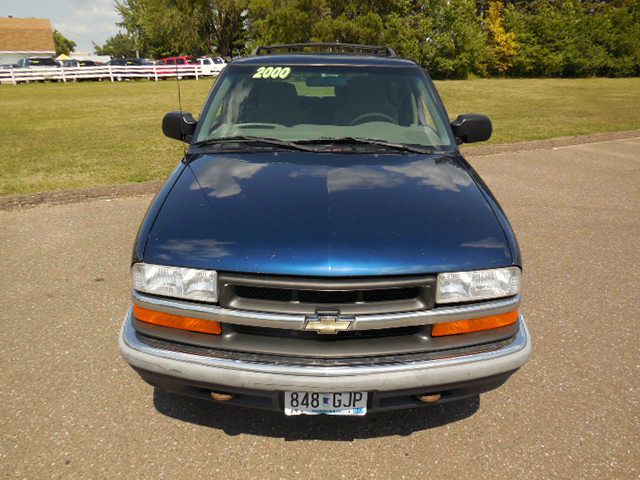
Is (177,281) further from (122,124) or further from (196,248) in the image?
(122,124)

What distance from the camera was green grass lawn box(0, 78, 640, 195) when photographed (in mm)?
7504

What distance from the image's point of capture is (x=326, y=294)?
1989 millimetres

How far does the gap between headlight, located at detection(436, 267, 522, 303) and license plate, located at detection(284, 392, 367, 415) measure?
0.55 meters

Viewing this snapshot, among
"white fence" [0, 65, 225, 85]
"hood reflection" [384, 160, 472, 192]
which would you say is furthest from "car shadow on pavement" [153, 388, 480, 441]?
"white fence" [0, 65, 225, 85]

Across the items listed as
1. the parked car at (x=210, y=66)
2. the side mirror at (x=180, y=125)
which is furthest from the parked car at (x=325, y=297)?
the parked car at (x=210, y=66)

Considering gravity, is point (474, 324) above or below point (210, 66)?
below

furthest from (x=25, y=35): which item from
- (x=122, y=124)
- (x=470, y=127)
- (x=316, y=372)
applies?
(x=316, y=372)

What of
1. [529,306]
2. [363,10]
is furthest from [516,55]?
[529,306]

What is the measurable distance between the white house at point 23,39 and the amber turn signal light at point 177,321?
78.1m

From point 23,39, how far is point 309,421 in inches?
3245

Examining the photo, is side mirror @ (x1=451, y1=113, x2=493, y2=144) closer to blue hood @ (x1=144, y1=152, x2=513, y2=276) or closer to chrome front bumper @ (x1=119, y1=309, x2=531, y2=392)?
blue hood @ (x1=144, y1=152, x2=513, y2=276)

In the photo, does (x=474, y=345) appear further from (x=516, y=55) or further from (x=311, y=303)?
(x=516, y=55)

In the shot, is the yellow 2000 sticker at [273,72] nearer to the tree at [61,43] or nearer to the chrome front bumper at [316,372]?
the chrome front bumper at [316,372]

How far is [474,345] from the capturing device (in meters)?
2.11
